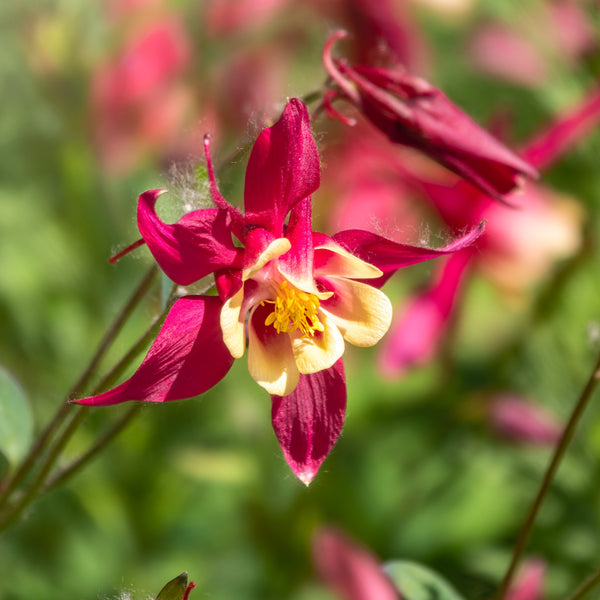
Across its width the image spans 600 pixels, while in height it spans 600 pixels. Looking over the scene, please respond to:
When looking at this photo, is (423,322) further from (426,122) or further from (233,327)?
(233,327)

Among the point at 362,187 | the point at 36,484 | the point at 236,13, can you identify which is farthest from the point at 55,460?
the point at 236,13

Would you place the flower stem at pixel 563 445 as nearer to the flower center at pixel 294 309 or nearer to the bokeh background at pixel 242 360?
the flower center at pixel 294 309

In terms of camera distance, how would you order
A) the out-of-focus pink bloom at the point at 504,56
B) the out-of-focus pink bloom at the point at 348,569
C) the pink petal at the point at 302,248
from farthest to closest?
the out-of-focus pink bloom at the point at 504,56, the out-of-focus pink bloom at the point at 348,569, the pink petal at the point at 302,248

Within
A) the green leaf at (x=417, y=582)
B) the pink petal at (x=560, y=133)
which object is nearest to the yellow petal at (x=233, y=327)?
the green leaf at (x=417, y=582)

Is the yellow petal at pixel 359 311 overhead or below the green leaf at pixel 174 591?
below

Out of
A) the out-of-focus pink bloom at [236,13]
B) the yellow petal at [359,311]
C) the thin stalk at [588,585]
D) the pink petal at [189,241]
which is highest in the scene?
the pink petal at [189,241]

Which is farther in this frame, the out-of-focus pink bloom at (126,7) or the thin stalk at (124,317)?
the out-of-focus pink bloom at (126,7)

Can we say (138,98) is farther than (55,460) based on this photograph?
Yes
